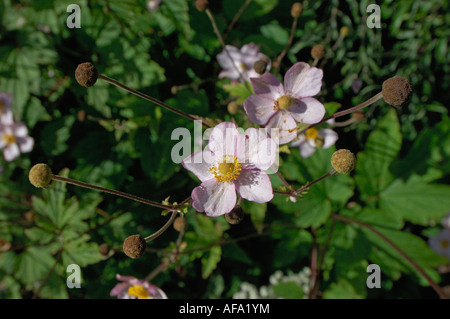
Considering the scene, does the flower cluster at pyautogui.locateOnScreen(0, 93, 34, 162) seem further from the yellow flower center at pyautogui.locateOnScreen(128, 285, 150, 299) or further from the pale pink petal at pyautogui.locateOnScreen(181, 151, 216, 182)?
the pale pink petal at pyautogui.locateOnScreen(181, 151, 216, 182)

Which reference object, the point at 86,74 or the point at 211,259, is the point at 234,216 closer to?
the point at 211,259

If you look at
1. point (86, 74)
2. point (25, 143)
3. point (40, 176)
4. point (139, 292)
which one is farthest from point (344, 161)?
point (25, 143)

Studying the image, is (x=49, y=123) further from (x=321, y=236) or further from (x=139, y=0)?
(x=321, y=236)

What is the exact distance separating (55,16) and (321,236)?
7.91 feet

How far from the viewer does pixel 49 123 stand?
8.91ft

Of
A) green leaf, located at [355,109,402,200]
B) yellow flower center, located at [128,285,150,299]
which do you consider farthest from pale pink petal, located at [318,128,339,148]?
yellow flower center, located at [128,285,150,299]

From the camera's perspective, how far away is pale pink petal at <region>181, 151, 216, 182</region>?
1563 millimetres

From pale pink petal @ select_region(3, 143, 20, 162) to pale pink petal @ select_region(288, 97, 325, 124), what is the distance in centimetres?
228

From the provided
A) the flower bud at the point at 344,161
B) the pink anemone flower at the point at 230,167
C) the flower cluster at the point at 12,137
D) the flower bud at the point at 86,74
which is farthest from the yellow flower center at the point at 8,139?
the flower bud at the point at 344,161

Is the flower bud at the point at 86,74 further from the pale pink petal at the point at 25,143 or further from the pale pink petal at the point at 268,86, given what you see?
the pale pink petal at the point at 25,143

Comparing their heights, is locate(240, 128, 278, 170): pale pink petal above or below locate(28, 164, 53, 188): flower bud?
above

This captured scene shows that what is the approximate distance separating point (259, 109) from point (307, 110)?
23cm

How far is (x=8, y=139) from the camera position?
2.73 meters

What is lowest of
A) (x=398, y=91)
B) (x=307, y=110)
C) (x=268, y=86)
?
(x=398, y=91)
